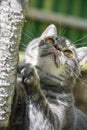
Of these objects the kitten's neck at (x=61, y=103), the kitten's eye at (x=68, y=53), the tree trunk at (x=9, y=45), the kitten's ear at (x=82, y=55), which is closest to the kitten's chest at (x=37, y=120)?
the kitten's neck at (x=61, y=103)

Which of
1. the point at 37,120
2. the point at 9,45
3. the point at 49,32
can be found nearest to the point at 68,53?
the point at 49,32

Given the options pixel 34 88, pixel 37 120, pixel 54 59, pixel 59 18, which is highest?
pixel 59 18

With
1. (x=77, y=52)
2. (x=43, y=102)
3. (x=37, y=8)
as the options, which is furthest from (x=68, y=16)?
(x=43, y=102)

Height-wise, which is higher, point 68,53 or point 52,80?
point 68,53

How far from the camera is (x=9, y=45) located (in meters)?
4.51

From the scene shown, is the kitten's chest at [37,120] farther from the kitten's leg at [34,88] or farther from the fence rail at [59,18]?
the fence rail at [59,18]

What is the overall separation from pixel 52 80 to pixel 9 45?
1.11m

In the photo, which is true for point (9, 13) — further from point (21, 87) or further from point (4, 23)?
point (21, 87)

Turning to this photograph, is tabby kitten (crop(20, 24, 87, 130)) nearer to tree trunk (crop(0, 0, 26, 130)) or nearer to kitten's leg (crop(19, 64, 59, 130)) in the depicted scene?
kitten's leg (crop(19, 64, 59, 130))

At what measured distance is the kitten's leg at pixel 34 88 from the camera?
191 inches

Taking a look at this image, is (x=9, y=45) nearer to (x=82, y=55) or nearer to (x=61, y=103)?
(x=61, y=103)

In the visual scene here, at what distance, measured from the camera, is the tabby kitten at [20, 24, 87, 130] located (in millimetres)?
5129

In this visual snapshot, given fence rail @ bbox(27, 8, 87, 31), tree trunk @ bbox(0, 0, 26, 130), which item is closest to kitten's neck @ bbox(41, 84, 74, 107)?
tree trunk @ bbox(0, 0, 26, 130)

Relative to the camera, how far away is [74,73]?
18.9 feet
